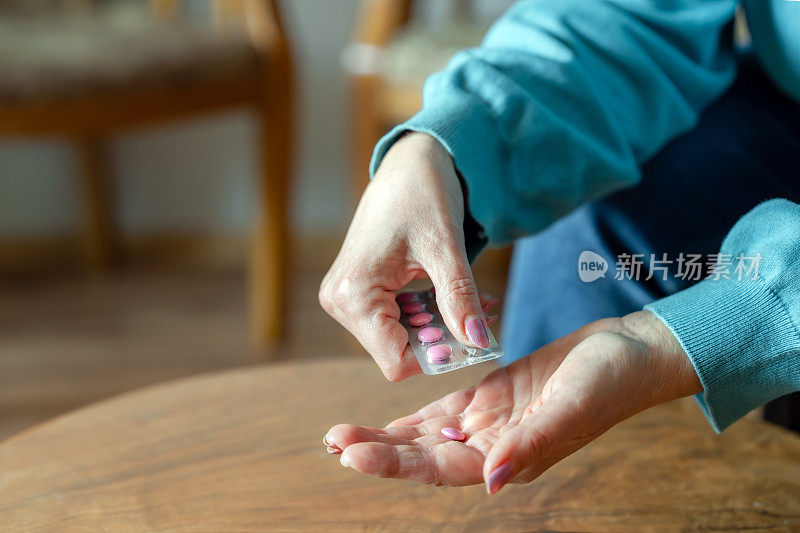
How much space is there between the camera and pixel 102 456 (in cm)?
52

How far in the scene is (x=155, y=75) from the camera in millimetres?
1077

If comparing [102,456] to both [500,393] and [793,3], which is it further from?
[793,3]

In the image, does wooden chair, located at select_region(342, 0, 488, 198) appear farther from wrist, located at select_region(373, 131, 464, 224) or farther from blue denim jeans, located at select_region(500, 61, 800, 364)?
wrist, located at select_region(373, 131, 464, 224)

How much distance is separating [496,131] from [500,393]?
172mm

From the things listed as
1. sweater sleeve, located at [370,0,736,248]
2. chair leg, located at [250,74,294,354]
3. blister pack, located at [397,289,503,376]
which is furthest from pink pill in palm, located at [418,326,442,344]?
chair leg, located at [250,74,294,354]

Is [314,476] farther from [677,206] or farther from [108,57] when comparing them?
[108,57]

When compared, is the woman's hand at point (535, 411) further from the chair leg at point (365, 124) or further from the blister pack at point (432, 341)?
the chair leg at point (365, 124)

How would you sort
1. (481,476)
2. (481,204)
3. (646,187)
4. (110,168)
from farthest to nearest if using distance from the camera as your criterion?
(110,168)
(646,187)
(481,204)
(481,476)

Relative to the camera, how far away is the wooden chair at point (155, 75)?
41.0 inches

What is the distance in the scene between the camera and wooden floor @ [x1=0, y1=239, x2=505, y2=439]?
1235 mm

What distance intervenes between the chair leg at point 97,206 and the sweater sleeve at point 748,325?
4.44 feet

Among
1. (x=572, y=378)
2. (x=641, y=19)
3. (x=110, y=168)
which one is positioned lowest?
(x=110, y=168)

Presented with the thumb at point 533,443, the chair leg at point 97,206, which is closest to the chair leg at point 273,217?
the chair leg at point 97,206

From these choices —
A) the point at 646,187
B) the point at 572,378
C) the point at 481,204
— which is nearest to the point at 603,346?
the point at 572,378
